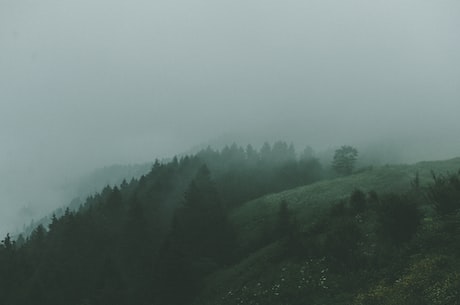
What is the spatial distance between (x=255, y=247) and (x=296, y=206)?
744 inches

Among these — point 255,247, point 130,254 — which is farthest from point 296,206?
point 130,254

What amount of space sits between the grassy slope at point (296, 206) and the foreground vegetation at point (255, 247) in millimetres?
287

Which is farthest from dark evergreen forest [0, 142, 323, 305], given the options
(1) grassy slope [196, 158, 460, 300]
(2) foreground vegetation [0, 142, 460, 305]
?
(1) grassy slope [196, 158, 460, 300]

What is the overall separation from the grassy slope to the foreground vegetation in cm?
29

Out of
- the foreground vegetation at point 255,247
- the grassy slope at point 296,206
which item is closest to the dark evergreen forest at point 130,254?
the foreground vegetation at point 255,247

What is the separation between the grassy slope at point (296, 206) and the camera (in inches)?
1722

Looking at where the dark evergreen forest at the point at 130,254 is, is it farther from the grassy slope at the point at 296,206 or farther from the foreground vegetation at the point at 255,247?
the grassy slope at the point at 296,206

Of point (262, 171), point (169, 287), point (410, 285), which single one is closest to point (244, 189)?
point (262, 171)

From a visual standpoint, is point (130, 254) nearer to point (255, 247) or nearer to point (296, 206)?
point (255, 247)

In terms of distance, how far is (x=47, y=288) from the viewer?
205ft

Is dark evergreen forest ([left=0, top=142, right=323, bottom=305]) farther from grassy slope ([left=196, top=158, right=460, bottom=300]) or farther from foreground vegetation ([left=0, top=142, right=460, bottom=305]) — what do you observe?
grassy slope ([left=196, top=158, right=460, bottom=300])

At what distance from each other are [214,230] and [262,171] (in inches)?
2814

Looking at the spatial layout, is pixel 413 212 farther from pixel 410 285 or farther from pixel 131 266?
pixel 131 266

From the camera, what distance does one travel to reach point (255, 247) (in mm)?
56844
